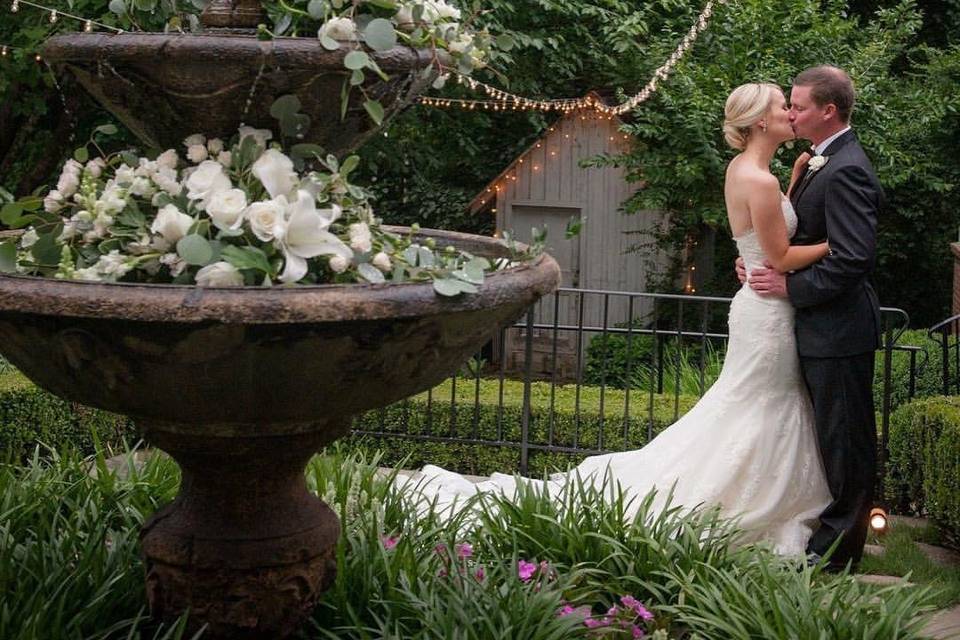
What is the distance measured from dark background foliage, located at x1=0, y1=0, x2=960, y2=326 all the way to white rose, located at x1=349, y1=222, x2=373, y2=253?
22.7ft

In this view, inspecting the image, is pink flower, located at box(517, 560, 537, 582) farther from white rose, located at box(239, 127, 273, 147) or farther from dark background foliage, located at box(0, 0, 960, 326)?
dark background foliage, located at box(0, 0, 960, 326)

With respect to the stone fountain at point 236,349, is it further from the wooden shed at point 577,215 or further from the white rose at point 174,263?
the wooden shed at point 577,215

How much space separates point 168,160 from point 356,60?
0.58 m

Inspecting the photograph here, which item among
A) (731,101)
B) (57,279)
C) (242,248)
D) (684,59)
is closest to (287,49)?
(242,248)

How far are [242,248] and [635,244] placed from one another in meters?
12.5

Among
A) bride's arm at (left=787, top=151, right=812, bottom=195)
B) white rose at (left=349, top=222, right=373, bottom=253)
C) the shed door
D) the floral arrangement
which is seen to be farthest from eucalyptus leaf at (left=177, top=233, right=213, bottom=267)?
the shed door

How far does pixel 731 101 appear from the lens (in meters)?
5.48

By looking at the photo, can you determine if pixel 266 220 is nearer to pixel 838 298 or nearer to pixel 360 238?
pixel 360 238

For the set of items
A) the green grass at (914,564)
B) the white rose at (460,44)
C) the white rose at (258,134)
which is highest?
the white rose at (460,44)

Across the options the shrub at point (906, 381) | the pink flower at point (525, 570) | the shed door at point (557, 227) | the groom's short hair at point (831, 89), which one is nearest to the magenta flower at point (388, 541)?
the pink flower at point (525, 570)

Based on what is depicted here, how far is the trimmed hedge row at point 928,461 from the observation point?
18.6ft

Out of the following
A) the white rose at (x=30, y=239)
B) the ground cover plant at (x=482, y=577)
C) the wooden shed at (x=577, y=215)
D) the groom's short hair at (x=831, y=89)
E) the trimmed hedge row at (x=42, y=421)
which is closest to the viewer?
the white rose at (x=30, y=239)

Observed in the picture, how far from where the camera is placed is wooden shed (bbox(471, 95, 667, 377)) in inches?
583

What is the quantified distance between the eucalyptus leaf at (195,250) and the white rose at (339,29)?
60 centimetres
